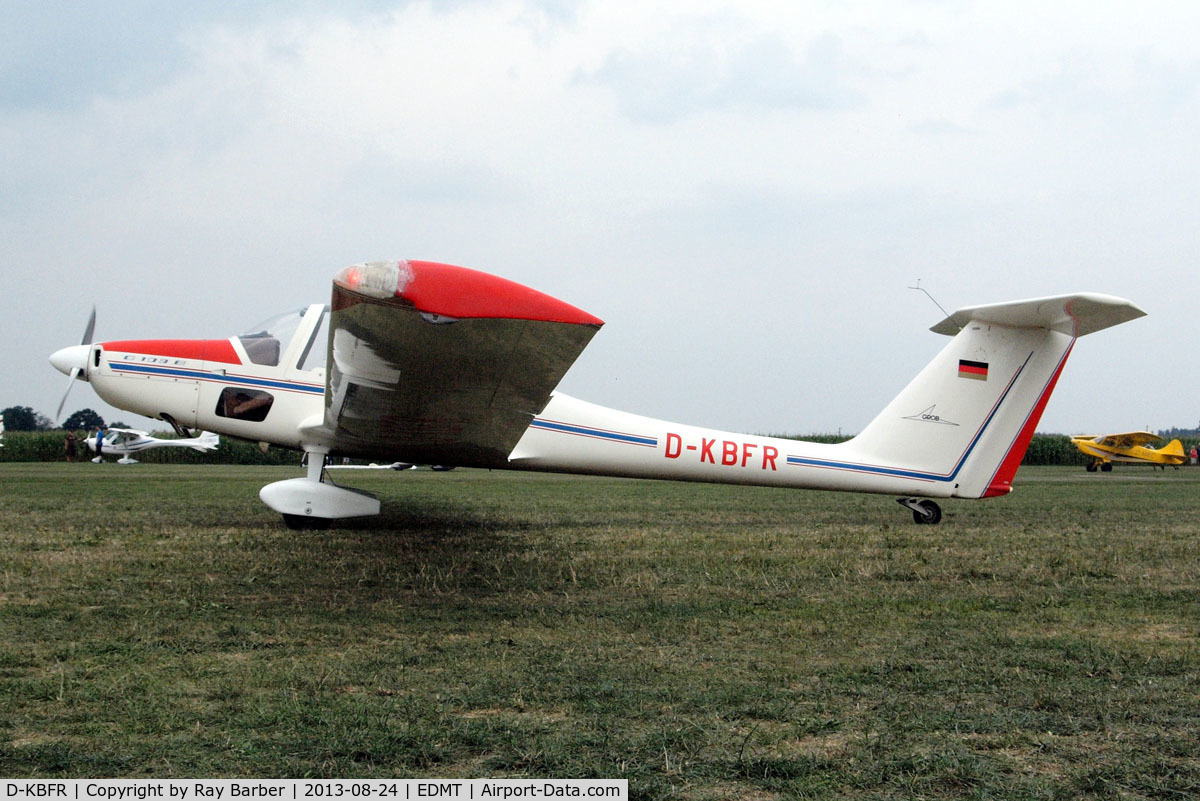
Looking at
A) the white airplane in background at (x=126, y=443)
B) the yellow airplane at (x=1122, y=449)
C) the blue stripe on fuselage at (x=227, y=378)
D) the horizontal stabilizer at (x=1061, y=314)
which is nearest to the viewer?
the horizontal stabilizer at (x=1061, y=314)

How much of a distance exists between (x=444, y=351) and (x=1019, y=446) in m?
6.43

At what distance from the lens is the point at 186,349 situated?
26.5 feet

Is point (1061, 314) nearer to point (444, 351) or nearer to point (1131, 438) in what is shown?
point (444, 351)

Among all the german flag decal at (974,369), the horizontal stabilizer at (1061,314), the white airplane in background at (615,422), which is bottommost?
the white airplane in background at (615,422)

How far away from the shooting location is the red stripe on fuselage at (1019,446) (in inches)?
330

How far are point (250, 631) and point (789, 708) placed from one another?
8.22ft

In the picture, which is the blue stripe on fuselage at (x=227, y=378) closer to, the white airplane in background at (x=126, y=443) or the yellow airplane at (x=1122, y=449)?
the white airplane in background at (x=126, y=443)

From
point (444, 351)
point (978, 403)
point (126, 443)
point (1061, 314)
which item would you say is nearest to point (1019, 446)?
point (978, 403)

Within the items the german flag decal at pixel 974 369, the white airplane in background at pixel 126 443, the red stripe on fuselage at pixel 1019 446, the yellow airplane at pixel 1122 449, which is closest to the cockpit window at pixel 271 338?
the german flag decal at pixel 974 369

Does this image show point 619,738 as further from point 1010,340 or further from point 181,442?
point 181,442

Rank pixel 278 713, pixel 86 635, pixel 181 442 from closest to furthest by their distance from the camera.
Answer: pixel 278 713
pixel 86 635
pixel 181 442

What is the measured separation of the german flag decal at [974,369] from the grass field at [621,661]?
1.60m

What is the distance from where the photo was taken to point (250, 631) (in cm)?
416

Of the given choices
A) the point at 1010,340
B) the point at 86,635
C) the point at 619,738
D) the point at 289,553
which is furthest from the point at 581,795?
the point at 1010,340
